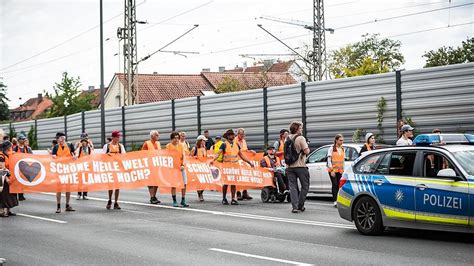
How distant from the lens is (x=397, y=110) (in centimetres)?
2450

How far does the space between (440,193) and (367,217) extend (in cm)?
162


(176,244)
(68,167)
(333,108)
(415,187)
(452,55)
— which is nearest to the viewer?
(415,187)

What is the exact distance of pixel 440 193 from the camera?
451 inches

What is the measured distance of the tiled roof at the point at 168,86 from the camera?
8000cm

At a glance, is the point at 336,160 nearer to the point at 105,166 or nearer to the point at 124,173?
the point at 124,173

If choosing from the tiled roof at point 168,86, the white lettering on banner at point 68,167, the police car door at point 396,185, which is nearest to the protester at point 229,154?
the white lettering on banner at point 68,167

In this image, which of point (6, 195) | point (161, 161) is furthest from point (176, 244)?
point (161, 161)

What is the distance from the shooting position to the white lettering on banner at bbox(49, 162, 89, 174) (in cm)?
1839

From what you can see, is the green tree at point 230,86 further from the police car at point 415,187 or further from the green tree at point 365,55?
the police car at point 415,187

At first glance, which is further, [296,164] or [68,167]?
[68,167]

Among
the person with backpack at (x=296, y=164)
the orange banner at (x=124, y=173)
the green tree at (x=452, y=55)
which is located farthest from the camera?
the green tree at (x=452, y=55)

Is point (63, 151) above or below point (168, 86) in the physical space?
below

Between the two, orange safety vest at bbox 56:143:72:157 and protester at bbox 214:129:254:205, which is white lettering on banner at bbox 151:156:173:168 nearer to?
protester at bbox 214:129:254:205

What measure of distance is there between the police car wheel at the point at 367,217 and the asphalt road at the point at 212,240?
157mm
